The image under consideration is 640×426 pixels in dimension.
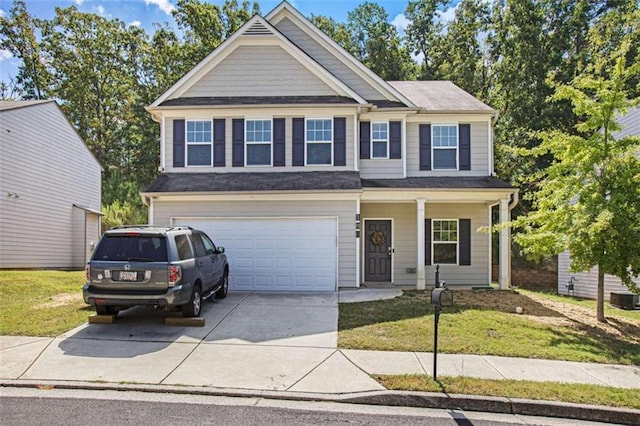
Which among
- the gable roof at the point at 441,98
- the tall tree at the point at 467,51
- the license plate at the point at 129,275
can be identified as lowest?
the license plate at the point at 129,275

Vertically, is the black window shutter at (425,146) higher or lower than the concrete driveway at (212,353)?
higher

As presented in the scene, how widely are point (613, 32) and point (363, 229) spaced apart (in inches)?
718

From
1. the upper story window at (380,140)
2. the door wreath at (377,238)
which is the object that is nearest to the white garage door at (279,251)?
the door wreath at (377,238)

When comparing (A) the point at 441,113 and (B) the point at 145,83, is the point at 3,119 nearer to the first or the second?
(A) the point at 441,113

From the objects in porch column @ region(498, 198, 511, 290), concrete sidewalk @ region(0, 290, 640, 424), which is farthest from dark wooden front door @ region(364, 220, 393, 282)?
concrete sidewalk @ region(0, 290, 640, 424)

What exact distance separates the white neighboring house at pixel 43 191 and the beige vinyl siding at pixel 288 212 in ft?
25.6

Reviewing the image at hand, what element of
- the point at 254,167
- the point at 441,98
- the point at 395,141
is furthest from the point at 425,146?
the point at 254,167

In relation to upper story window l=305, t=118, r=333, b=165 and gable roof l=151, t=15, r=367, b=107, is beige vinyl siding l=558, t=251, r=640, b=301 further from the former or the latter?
gable roof l=151, t=15, r=367, b=107

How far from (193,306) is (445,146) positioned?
33.4 ft

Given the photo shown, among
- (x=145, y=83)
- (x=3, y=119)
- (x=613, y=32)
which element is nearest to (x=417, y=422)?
(x=3, y=119)

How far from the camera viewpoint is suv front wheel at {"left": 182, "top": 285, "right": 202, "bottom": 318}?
8.36m

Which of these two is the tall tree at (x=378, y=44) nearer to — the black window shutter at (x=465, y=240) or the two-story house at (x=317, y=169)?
the two-story house at (x=317, y=169)

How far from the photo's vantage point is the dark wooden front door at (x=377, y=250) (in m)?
14.6

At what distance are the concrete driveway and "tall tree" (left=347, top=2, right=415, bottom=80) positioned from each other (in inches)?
1017
